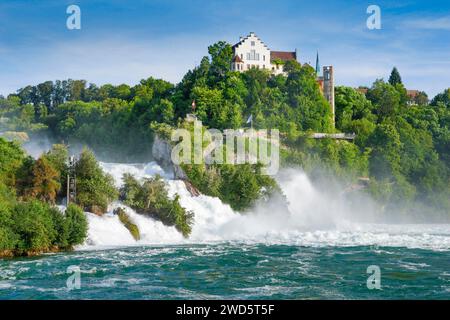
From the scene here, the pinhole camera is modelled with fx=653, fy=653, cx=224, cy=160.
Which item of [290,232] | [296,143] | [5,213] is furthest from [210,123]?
[5,213]

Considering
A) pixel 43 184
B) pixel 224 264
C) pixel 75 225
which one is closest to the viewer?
pixel 224 264

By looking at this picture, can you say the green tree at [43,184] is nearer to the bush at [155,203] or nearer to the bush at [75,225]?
the bush at [75,225]

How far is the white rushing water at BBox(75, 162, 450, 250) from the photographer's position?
33250 mm

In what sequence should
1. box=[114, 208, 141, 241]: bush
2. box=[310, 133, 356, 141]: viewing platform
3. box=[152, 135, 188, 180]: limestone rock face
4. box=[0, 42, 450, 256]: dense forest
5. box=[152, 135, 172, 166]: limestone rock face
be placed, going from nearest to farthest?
box=[114, 208, 141, 241]: bush < box=[152, 135, 188, 180]: limestone rock face < box=[152, 135, 172, 166]: limestone rock face < box=[0, 42, 450, 256]: dense forest < box=[310, 133, 356, 141]: viewing platform

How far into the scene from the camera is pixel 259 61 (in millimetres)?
72750

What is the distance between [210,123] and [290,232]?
25010mm

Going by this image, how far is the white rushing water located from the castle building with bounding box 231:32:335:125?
21288mm

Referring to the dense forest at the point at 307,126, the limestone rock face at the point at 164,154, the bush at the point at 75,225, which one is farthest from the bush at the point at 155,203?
the dense forest at the point at 307,126

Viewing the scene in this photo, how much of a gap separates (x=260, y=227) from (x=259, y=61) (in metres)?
34.5

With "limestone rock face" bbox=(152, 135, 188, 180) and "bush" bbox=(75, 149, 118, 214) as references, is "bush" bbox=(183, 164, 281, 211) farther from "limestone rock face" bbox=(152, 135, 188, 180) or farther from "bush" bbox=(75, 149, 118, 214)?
"bush" bbox=(75, 149, 118, 214)

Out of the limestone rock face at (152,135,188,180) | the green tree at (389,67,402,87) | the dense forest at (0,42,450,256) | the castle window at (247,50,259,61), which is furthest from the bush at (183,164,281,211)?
the green tree at (389,67,402,87)

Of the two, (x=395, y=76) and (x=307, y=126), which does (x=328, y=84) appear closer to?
(x=307, y=126)

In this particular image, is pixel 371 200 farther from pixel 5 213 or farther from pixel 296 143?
pixel 5 213

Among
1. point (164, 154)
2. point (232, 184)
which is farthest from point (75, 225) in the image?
point (164, 154)
